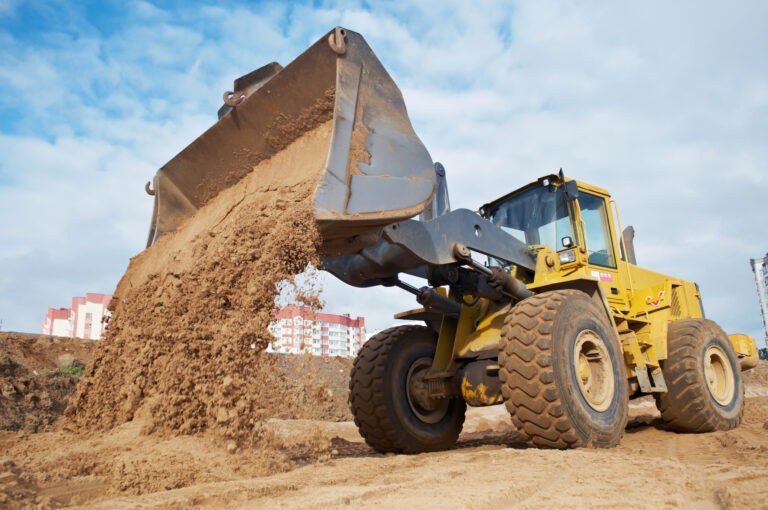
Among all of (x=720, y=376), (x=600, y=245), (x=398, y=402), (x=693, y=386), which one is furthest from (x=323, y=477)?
(x=720, y=376)

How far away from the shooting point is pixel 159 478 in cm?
275

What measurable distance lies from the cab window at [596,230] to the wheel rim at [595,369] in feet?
4.00

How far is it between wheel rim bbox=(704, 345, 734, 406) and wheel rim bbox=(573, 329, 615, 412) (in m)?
2.22

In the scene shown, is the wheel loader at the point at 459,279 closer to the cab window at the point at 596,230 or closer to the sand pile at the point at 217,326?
the cab window at the point at 596,230

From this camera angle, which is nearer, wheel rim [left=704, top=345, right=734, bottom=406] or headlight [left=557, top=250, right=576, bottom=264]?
headlight [left=557, top=250, right=576, bottom=264]

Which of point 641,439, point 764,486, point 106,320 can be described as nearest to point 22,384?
point 106,320

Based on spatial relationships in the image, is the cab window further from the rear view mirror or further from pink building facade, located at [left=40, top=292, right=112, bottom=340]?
pink building facade, located at [left=40, top=292, right=112, bottom=340]

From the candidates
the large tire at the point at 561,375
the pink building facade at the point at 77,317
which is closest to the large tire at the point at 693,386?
the large tire at the point at 561,375

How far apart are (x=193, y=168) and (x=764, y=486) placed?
4.63 m

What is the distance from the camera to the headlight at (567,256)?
527 cm

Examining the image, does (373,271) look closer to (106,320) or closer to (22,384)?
(106,320)

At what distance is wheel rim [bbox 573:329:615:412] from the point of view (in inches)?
172

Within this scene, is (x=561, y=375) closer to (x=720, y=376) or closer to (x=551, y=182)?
(x=551, y=182)

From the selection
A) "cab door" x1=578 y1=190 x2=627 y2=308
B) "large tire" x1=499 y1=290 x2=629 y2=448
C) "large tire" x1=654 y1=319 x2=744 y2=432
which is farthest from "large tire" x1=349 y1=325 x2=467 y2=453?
"large tire" x1=654 y1=319 x2=744 y2=432
